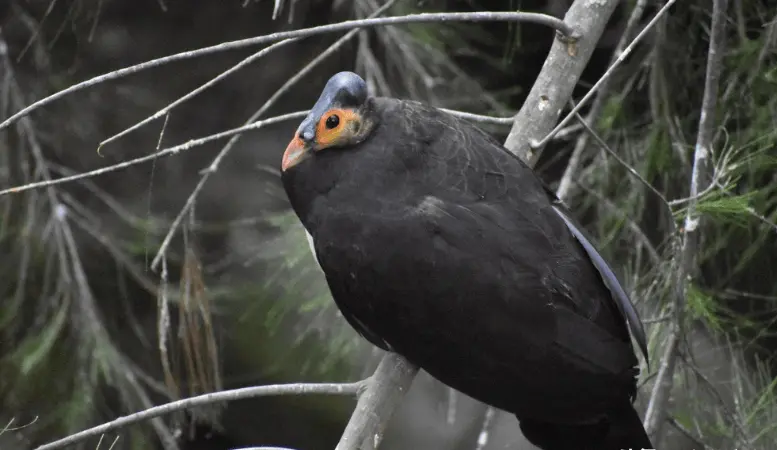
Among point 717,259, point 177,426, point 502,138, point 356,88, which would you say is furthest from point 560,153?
point 177,426

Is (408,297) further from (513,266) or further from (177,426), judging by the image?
(177,426)

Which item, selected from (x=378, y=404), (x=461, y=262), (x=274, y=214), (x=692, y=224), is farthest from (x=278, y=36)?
(x=274, y=214)

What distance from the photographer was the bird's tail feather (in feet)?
3.73

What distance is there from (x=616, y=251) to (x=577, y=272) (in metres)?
0.44

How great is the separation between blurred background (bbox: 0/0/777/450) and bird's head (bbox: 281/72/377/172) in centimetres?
25

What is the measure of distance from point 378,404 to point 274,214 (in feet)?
2.33

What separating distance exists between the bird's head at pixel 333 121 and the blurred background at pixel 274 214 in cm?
25

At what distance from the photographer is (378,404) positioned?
105cm

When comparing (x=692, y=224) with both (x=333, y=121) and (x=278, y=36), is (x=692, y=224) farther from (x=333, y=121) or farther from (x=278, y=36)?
(x=278, y=36)

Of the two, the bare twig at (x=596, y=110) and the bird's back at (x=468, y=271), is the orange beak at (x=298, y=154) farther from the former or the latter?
the bare twig at (x=596, y=110)

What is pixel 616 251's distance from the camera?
1.52 meters

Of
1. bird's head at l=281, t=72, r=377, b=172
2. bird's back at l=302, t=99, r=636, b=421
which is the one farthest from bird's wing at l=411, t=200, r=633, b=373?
bird's head at l=281, t=72, r=377, b=172

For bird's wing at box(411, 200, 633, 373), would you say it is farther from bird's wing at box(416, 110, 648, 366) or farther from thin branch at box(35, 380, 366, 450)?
thin branch at box(35, 380, 366, 450)

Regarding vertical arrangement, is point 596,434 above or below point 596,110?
below
